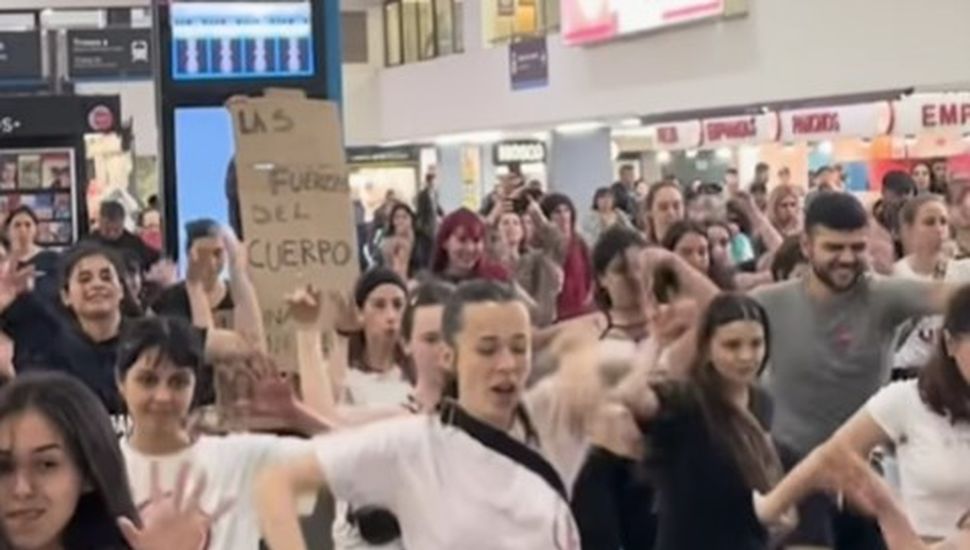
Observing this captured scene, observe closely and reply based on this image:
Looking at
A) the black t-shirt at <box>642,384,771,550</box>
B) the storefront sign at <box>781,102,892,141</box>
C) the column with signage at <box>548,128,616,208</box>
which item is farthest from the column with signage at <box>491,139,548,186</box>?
the black t-shirt at <box>642,384,771,550</box>

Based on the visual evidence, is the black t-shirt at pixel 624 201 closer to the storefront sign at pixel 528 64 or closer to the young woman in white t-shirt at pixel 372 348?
the storefront sign at pixel 528 64

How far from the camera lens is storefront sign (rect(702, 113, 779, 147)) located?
23.0 meters

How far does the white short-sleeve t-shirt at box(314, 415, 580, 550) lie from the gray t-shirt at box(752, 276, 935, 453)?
2.77 m

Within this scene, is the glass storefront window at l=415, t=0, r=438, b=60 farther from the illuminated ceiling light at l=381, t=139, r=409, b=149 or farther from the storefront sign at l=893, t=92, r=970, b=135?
the storefront sign at l=893, t=92, r=970, b=135

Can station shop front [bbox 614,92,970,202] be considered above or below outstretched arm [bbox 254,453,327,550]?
above

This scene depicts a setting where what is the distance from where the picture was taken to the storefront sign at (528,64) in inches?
1027

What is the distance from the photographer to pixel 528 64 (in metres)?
26.6

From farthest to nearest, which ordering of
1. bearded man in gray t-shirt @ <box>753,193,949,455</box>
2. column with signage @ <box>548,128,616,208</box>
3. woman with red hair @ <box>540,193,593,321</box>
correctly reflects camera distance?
column with signage @ <box>548,128,616,208</box>, woman with red hair @ <box>540,193,593,321</box>, bearded man in gray t-shirt @ <box>753,193,949,455</box>

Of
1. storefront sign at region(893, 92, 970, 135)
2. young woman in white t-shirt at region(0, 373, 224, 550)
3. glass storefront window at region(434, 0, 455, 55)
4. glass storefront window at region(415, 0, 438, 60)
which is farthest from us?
glass storefront window at region(415, 0, 438, 60)

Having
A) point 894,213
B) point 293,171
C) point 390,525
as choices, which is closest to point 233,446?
point 390,525

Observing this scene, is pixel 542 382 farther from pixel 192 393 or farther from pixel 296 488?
pixel 192 393

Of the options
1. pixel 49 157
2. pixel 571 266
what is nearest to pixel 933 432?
pixel 571 266

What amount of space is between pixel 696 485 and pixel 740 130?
63.1 feet

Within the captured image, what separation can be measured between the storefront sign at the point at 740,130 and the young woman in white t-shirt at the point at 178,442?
18133 millimetres
